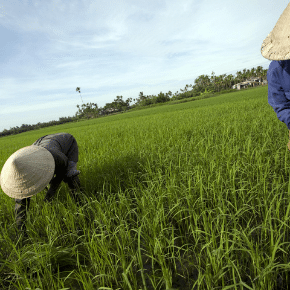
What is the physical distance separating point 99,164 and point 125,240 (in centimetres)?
171

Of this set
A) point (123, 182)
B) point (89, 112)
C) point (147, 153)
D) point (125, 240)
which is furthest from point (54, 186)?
point (89, 112)

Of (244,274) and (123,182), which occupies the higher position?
(123,182)

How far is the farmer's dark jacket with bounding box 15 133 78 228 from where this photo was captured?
1663mm

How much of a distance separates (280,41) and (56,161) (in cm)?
204

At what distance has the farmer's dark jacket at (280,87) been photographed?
1.34 m

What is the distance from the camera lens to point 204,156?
238 centimetres

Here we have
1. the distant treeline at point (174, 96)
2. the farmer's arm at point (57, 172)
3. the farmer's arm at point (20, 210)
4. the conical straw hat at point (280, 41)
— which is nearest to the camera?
the conical straw hat at point (280, 41)

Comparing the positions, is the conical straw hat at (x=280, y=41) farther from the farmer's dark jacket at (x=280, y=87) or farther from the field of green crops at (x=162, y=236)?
the field of green crops at (x=162, y=236)

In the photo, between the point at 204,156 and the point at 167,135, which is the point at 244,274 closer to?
the point at 204,156

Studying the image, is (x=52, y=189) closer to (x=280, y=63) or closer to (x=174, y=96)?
(x=280, y=63)

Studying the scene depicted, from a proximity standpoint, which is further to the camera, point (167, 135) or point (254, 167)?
point (167, 135)

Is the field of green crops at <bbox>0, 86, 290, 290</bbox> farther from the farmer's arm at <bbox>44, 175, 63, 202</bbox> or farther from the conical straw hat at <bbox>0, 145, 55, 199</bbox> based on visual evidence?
the conical straw hat at <bbox>0, 145, 55, 199</bbox>

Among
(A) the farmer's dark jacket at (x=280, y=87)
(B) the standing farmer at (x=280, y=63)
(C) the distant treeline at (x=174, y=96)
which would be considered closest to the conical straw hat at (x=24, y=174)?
(B) the standing farmer at (x=280, y=63)

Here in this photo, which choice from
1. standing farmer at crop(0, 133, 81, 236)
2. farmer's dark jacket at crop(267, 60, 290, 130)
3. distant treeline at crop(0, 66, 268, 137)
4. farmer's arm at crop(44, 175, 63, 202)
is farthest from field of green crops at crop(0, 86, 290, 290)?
distant treeline at crop(0, 66, 268, 137)
